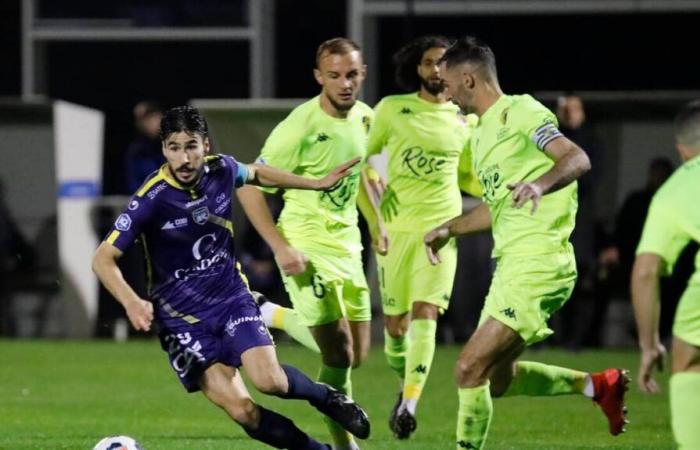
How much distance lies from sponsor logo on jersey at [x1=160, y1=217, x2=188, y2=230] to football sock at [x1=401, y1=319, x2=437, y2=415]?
256 centimetres

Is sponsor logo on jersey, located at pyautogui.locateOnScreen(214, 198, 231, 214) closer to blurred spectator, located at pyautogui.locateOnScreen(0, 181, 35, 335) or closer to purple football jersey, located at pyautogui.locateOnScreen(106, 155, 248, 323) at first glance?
purple football jersey, located at pyautogui.locateOnScreen(106, 155, 248, 323)

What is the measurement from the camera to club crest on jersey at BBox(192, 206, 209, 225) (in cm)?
845

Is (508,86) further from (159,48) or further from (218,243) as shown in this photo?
(218,243)

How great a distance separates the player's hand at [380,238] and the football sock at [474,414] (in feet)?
7.66

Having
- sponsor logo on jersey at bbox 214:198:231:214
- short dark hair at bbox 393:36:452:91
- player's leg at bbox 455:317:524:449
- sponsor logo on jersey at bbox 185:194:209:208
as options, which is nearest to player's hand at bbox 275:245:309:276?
sponsor logo on jersey at bbox 214:198:231:214

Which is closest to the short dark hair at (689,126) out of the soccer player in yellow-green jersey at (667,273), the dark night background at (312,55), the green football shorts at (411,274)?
the soccer player in yellow-green jersey at (667,273)

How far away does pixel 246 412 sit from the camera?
322 inches

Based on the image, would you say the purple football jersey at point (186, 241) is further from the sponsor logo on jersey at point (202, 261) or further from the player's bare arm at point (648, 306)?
the player's bare arm at point (648, 306)

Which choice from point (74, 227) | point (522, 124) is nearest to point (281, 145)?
point (522, 124)

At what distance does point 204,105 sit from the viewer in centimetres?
1758

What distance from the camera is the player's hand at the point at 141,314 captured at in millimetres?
7676

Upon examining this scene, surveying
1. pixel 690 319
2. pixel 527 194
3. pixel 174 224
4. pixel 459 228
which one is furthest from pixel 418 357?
pixel 690 319

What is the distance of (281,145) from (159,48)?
14.1 m

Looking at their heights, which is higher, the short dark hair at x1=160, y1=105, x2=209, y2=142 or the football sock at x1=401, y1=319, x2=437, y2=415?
the short dark hair at x1=160, y1=105, x2=209, y2=142
